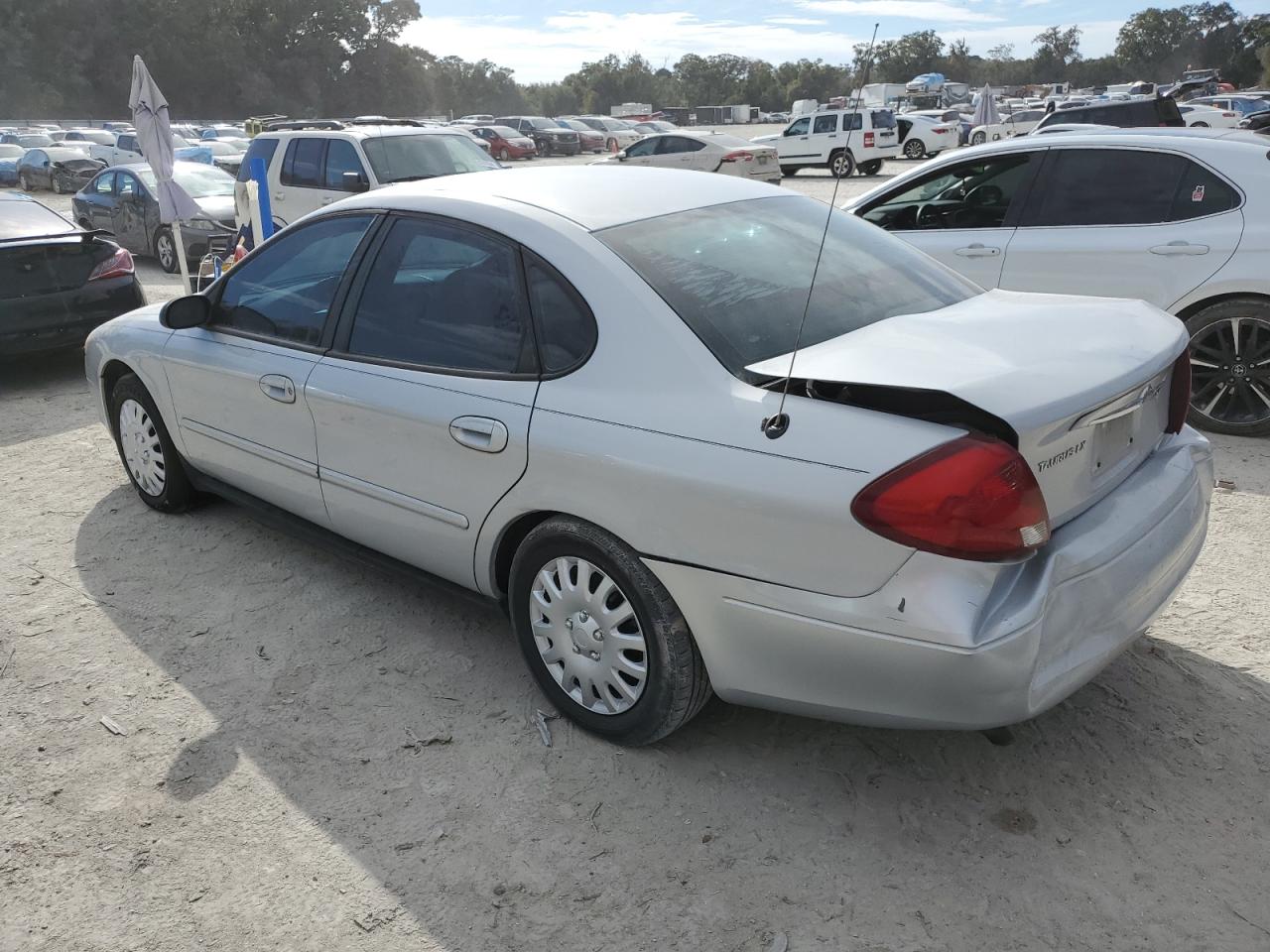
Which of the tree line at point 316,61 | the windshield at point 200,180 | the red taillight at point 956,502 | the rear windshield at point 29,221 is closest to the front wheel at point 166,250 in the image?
the windshield at point 200,180

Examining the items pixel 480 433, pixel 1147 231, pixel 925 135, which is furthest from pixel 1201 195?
pixel 925 135

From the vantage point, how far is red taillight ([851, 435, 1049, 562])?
88.9 inches

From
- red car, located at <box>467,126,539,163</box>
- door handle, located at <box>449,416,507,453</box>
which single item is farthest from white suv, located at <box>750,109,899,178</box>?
door handle, located at <box>449,416,507,453</box>

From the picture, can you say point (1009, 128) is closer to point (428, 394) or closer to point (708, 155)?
point (708, 155)

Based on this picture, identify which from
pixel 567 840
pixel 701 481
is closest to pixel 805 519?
pixel 701 481

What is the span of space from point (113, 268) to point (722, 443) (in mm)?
7343

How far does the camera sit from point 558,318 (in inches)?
118

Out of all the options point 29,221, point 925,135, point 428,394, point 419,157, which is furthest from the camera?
point 925,135

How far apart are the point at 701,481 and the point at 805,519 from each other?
0.29 metres

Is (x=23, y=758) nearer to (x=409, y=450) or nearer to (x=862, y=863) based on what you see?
(x=409, y=450)

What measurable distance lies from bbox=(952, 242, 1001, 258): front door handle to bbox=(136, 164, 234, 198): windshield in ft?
34.4

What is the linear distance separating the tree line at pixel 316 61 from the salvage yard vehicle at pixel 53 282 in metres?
65.5

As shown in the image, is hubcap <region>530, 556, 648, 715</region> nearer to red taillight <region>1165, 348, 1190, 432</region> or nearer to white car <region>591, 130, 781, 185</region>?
red taillight <region>1165, 348, 1190, 432</region>

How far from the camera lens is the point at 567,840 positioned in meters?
2.72
